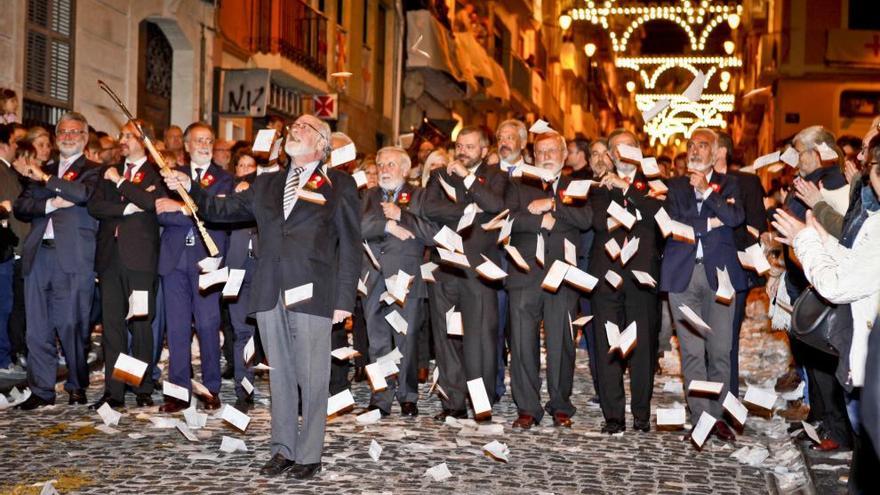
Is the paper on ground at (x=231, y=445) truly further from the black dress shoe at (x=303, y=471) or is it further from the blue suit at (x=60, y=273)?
the blue suit at (x=60, y=273)

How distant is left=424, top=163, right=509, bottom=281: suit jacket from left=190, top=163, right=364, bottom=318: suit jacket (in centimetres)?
206

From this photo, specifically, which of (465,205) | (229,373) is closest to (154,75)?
(229,373)

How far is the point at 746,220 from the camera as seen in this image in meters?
10.0

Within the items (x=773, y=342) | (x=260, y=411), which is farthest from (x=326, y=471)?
(x=773, y=342)

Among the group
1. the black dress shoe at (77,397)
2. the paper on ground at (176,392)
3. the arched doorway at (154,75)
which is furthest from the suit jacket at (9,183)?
the arched doorway at (154,75)

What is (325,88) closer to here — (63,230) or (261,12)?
(261,12)

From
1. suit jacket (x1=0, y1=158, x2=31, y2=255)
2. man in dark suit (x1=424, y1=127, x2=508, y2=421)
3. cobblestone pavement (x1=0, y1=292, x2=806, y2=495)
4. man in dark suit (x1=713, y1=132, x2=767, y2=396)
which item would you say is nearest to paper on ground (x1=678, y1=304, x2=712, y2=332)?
man in dark suit (x1=713, y1=132, x2=767, y2=396)

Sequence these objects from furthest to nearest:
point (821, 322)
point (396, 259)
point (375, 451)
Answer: point (396, 259) → point (375, 451) → point (821, 322)

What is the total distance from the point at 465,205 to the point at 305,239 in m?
2.45

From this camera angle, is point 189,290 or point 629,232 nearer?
point 629,232

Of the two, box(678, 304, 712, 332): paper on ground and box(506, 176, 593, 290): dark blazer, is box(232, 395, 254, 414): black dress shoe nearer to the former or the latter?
box(506, 176, 593, 290): dark blazer

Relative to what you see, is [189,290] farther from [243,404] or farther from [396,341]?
[396,341]

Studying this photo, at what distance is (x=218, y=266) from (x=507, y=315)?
235 cm

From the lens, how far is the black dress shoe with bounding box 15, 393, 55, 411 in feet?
33.0
